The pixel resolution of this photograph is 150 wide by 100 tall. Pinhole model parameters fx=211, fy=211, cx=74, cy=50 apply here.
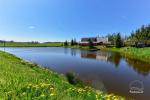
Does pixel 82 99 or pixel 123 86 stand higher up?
pixel 82 99

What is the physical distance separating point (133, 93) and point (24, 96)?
37.7 feet

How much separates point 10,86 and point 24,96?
4.28 ft

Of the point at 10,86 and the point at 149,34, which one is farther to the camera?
the point at 149,34

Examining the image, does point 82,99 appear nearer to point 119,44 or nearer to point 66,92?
point 66,92

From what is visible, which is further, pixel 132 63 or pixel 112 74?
pixel 132 63

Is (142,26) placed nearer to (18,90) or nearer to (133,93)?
(133,93)

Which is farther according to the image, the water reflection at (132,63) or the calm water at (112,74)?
the water reflection at (132,63)

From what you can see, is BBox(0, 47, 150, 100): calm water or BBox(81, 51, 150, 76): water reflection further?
BBox(81, 51, 150, 76): water reflection

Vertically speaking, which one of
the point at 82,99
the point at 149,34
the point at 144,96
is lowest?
the point at 144,96

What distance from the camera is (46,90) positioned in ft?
24.0

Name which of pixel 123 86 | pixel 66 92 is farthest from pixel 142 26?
A: pixel 66 92

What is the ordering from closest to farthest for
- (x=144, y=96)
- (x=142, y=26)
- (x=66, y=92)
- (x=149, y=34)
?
(x=66, y=92), (x=144, y=96), (x=149, y=34), (x=142, y=26)

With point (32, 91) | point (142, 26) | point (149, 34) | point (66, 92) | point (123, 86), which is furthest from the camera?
point (142, 26)

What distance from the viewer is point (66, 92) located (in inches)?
303
